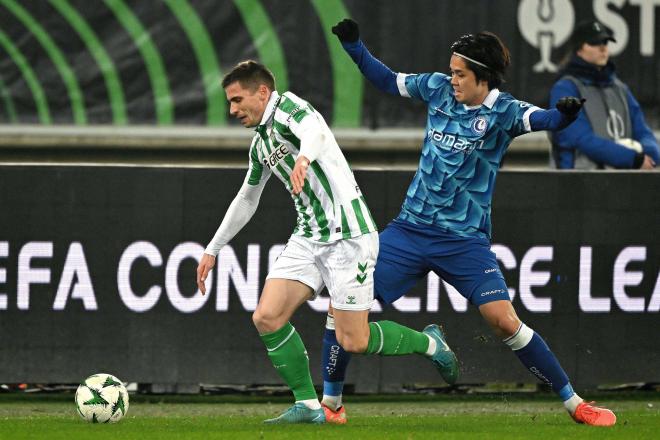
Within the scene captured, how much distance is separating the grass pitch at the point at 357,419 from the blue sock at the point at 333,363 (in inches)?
9.4

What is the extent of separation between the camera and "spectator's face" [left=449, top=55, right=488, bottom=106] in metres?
8.51

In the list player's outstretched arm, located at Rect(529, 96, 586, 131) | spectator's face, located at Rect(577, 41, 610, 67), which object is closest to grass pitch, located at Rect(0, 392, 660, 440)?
player's outstretched arm, located at Rect(529, 96, 586, 131)

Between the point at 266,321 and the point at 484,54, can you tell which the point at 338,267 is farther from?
the point at 484,54

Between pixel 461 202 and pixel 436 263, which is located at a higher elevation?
pixel 461 202

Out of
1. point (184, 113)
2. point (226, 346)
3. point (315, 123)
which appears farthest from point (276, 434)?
point (184, 113)

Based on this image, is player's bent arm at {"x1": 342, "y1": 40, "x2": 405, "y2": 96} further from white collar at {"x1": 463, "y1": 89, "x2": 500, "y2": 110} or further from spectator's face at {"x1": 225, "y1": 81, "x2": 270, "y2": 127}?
spectator's face at {"x1": 225, "y1": 81, "x2": 270, "y2": 127}

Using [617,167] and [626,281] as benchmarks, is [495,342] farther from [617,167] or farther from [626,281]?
[617,167]

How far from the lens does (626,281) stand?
1068cm

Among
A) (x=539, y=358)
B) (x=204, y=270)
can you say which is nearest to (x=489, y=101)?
(x=539, y=358)

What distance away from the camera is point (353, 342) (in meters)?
8.39

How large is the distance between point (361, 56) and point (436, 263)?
4.25ft

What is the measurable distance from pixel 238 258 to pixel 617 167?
3011 mm

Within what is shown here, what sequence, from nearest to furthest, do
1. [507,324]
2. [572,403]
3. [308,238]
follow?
[308,238]
[507,324]
[572,403]

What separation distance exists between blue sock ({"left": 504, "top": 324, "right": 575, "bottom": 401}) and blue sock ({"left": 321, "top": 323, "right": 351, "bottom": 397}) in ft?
3.19
